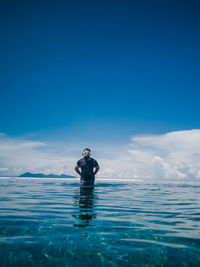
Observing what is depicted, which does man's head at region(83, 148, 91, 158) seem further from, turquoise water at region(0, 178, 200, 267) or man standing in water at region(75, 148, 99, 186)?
turquoise water at region(0, 178, 200, 267)

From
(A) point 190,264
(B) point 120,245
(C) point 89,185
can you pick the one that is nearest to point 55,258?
(B) point 120,245

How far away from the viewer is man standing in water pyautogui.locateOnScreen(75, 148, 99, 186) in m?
14.2

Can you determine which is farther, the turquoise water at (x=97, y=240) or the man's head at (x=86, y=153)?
the man's head at (x=86, y=153)

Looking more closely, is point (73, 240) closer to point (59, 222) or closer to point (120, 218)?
point (59, 222)

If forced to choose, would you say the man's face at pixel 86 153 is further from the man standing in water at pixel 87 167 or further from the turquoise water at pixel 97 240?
the turquoise water at pixel 97 240

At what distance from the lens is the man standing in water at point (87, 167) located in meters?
14.2

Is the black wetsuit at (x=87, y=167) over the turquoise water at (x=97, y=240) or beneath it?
over

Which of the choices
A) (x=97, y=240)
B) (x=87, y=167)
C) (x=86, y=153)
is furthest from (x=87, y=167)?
(x=97, y=240)

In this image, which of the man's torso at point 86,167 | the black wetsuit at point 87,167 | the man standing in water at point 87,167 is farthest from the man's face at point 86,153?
the man's torso at point 86,167

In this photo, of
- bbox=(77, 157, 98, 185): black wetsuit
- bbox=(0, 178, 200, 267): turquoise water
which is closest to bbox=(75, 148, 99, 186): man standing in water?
bbox=(77, 157, 98, 185): black wetsuit

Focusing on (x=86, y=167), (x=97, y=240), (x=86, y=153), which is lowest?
(x=97, y=240)

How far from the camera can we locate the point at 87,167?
14234 mm

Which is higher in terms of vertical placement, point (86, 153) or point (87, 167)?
point (86, 153)

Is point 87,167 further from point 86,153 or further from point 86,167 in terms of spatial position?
point 86,153
